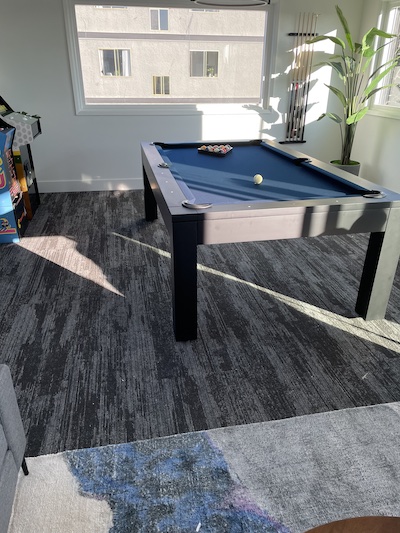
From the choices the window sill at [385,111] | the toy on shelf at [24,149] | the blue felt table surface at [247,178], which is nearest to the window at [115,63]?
the toy on shelf at [24,149]

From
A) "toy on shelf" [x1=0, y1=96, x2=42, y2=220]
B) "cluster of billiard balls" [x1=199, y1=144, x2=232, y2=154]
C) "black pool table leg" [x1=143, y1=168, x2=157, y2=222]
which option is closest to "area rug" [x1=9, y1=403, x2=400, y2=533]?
"cluster of billiard balls" [x1=199, y1=144, x2=232, y2=154]

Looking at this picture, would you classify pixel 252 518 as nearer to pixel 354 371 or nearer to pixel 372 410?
pixel 372 410

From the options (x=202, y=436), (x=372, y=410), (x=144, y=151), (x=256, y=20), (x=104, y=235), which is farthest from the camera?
(x=256, y=20)

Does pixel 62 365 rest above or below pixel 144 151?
below

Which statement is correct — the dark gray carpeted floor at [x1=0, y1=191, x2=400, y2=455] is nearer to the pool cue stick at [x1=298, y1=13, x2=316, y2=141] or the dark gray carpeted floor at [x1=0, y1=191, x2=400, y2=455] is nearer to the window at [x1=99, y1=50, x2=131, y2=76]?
the pool cue stick at [x1=298, y1=13, x2=316, y2=141]

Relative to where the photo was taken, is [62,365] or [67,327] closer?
[62,365]

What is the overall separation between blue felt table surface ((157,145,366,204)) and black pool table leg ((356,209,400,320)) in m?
0.27

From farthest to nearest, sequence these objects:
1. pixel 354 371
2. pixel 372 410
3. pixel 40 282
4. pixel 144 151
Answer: pixel 144 151
pixel 40 282
pixel 354 371
pixel 372 410

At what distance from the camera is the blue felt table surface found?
232cm

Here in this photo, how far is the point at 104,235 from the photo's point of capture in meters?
3.71

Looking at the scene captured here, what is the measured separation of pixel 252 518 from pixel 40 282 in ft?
6.92

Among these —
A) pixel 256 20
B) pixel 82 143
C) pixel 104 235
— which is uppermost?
pixel 256 20

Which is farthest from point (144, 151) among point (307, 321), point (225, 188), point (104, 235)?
point (307, 321)

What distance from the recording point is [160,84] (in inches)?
190
